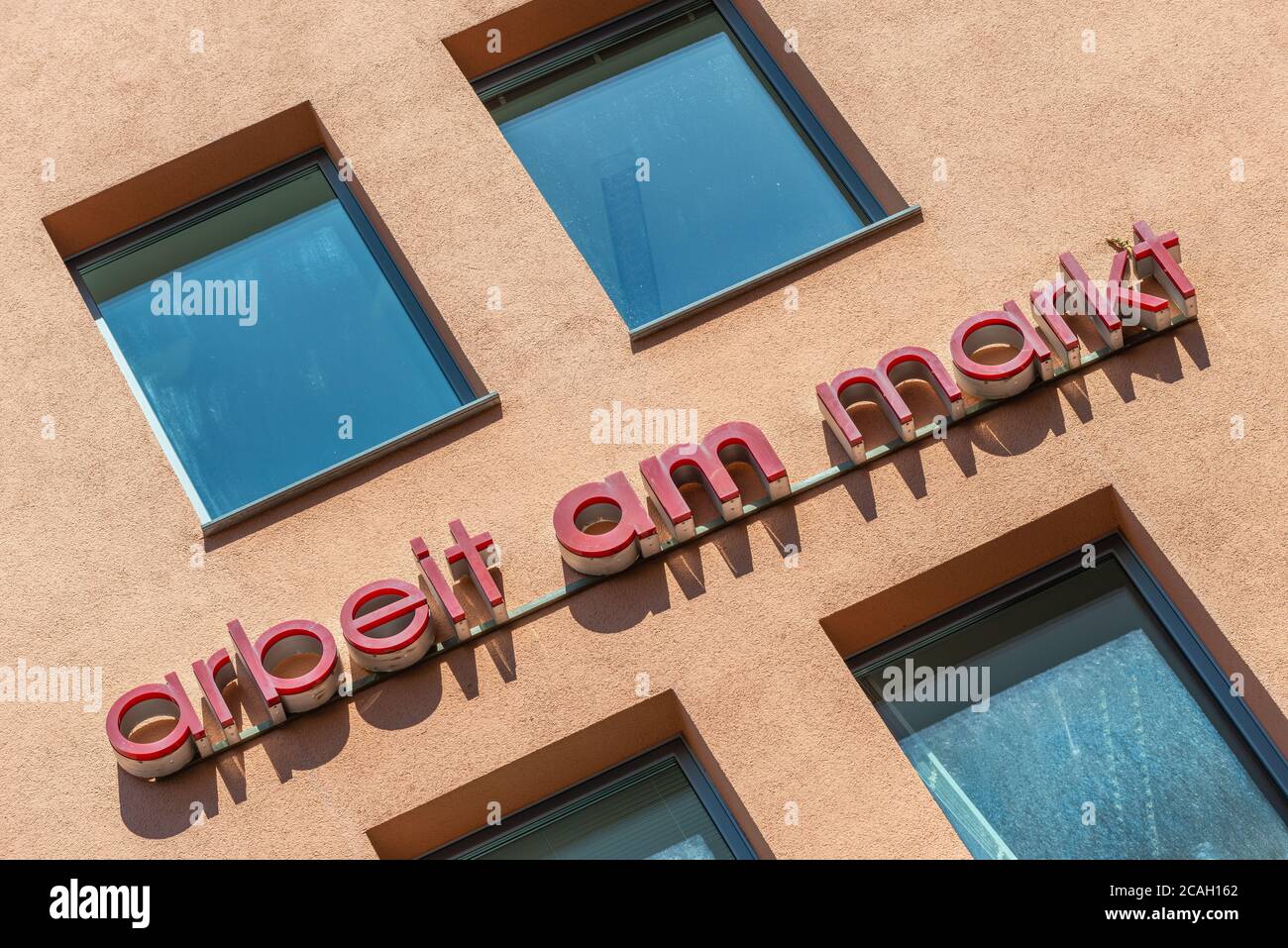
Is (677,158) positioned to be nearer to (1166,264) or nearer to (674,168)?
(674,168)

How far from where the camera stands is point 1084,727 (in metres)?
10.9

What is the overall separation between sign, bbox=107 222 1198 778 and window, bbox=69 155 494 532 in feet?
4.09

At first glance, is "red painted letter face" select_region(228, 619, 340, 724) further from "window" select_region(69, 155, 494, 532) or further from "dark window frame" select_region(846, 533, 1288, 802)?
"dark window frame" select_region(846, 533, 1288, 802)

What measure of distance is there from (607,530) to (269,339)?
11.7ft

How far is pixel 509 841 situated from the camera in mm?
11266

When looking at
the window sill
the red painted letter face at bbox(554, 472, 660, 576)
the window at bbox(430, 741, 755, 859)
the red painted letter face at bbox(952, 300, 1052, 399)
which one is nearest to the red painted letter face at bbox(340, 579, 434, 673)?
A: the red painted letter face at bbox(554, 472, 660, 576)

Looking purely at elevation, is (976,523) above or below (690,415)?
below

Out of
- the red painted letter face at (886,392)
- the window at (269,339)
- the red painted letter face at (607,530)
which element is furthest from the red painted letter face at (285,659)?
the red painted letter face at (886,392)

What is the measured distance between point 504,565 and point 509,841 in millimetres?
1908

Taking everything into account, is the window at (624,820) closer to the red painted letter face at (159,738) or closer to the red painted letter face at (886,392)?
the red painted letter face at (159,738)

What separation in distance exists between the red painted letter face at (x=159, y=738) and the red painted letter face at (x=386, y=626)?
45.9 inches

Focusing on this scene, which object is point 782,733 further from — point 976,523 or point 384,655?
point 384,655

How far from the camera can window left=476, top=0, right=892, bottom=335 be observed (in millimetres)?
13055
